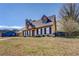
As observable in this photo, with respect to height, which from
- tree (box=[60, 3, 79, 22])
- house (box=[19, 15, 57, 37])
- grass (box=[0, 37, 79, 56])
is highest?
tree (box=[60, 3, 79, 22])

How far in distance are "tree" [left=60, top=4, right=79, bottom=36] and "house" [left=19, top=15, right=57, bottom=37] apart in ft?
0.26

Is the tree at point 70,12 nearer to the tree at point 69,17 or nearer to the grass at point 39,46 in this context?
the tree at point 69,17

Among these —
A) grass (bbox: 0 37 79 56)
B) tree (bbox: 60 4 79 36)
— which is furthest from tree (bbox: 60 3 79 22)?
grass (bbox: 0 37 79 56)

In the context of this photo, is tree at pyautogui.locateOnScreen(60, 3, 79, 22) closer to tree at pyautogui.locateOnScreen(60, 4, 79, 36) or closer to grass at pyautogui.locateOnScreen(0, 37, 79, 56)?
tree at pyautogui.locateOnScreen(60, 4, 79, 36)

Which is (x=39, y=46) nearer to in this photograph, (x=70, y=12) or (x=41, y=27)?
(x=41, y=27)

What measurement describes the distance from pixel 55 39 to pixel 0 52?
0.46 m

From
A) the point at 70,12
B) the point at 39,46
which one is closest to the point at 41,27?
the point at 39,46

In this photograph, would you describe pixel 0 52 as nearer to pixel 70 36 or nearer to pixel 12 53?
pixel 12 53

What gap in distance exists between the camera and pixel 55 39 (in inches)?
66.4

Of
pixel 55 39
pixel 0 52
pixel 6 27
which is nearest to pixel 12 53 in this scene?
pixel 0 52

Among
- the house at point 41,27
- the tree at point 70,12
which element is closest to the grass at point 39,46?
the house at point 41,27

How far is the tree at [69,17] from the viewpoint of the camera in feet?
5.48

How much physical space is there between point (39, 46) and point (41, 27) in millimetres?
157

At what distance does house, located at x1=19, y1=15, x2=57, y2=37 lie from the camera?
1683mm
